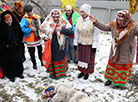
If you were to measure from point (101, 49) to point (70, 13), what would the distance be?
2518 mm

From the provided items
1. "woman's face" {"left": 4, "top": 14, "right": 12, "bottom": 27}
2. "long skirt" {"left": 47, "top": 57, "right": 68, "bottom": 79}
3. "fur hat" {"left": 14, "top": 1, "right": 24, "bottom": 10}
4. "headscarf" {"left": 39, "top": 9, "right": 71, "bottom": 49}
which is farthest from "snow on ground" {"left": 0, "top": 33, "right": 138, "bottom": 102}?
"fur hat" {"left": 14, "top": 1, "right": 24, "bottom": 10}

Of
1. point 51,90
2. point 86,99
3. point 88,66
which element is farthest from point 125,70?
point 51,90

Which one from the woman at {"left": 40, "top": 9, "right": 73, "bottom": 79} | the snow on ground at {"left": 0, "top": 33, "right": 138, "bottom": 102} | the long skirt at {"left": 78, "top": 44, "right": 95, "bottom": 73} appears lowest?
the snow on ground at {"left": 0, "top": 33, "right": 138, "bottom": 102}

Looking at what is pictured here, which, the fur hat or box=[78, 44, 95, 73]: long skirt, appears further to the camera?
the fur hat

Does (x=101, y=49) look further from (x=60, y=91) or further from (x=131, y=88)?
(x=60, y=91)

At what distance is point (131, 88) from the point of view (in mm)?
3508

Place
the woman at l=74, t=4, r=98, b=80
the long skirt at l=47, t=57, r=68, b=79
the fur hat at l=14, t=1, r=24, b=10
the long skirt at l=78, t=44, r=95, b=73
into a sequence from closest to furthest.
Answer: the woman at l=74, t=4, r=98, b=80, the long skirt at l=78, t=44, r=95, b=73, the long skirt at l=47, t=57, r=68, b=79, the fur hat at l=14, t=1, r=24, b=10

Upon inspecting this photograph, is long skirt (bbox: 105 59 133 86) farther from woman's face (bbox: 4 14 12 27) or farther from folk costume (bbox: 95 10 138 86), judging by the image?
woman's face (bbox: 4 14 12 27)

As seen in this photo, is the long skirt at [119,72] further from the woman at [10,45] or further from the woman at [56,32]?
the woman at [10,45]

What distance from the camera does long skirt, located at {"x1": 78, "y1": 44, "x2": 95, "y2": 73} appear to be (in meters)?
3.52

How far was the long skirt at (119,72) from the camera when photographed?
3194 mm

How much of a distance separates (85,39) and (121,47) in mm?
855

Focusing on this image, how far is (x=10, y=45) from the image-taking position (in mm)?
3586

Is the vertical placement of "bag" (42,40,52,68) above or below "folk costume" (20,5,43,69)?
below
